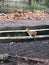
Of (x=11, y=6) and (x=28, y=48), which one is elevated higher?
(x=28, y=48)

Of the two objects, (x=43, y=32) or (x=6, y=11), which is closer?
(x=43, y=32)

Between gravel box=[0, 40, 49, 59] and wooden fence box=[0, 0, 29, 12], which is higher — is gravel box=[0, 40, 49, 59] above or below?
above

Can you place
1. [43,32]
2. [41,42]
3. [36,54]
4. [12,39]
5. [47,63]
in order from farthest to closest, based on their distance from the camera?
[43,32]
[41,42]
[12,39]
[36,54]
[47,63]

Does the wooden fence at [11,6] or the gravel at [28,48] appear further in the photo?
the wooden fence at [11,6]

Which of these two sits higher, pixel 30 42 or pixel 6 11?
pixel 30 42

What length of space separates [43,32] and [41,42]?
25.2 inches

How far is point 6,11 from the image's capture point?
19.5 m

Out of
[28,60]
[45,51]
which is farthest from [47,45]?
[28,60]

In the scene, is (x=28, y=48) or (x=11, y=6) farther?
(x=11, y=6)

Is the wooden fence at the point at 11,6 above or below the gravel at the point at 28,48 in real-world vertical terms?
below

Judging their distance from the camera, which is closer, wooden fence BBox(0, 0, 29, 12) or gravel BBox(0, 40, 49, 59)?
gravel BBox(0, 40, 49, 59)

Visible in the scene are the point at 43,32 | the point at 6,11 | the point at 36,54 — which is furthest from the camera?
the point at 6,11

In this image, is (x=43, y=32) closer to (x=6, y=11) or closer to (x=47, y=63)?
(x=47, y=63)

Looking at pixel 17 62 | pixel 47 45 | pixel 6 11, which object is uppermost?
pixel 17 62
